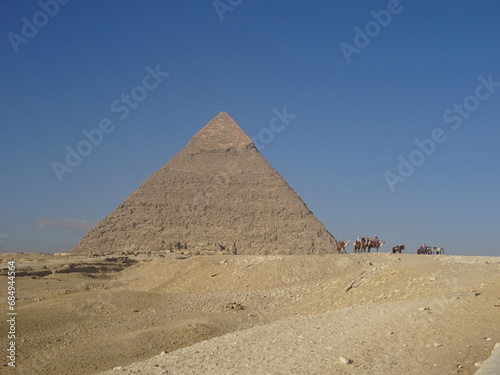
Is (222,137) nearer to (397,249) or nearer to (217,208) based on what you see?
(217,208)

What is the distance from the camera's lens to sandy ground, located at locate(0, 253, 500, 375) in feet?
18.9

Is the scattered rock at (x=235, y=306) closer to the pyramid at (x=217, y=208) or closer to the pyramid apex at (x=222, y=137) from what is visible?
the pyramid at (x=217, y=208)

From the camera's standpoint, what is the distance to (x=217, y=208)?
12912 centimetres

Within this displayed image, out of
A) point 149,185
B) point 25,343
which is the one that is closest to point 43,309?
point 25,343

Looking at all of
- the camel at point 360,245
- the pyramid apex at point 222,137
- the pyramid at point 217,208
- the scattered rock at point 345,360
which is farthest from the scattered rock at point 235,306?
the pyramid apex at point 222,137

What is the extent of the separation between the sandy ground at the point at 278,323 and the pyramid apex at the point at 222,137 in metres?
123

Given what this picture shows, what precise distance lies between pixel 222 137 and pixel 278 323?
13331 cm

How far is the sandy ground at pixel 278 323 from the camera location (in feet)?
18.9

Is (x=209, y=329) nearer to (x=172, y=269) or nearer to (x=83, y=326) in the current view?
(x=83, y=326)

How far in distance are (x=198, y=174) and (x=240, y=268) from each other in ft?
388

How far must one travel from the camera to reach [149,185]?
447 ft

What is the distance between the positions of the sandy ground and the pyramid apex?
123m

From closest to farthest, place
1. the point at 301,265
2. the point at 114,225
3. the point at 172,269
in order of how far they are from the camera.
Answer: the point at 301,265, the point at 172,269, the point at 114,225

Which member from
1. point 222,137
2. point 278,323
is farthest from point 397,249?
point 222,137
